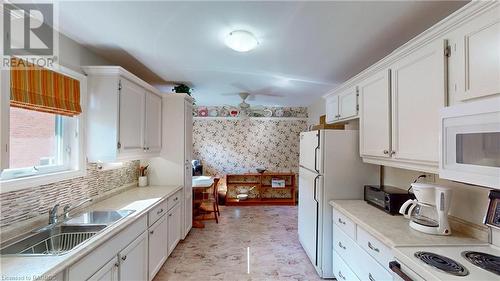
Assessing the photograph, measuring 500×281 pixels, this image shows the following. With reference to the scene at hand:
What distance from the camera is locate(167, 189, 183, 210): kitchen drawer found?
9.53ft

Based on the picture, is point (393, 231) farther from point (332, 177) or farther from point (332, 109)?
point (332, 109)

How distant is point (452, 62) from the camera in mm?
1363

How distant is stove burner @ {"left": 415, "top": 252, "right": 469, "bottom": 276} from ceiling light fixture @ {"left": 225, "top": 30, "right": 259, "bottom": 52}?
1.92 m

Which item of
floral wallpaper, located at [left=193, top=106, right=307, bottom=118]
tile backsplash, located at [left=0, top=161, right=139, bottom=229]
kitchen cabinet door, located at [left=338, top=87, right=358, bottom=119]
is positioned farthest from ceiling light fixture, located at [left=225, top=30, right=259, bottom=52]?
floral wallpaper, located at [left=193, top=106, right=307, bottom=118]

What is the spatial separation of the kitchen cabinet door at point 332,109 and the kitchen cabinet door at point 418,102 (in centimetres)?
113

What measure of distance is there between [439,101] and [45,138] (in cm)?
292

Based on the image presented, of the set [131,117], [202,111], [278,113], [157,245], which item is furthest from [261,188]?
[131,117]

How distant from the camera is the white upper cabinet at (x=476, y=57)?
1118mm

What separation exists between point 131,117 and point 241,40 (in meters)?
1.45

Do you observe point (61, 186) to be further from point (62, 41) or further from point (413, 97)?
point (413, 97)

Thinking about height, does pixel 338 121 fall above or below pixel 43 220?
above

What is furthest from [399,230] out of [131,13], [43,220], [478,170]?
[43,220]

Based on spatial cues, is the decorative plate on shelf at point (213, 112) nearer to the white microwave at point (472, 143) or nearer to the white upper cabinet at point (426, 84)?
the white upper cabinet at point (426, 84)

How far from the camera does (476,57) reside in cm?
121
